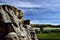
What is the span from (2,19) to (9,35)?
1522mm

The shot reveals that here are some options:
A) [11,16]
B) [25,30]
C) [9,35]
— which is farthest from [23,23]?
[9,35]

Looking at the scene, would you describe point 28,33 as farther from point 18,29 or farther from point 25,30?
point 18,29

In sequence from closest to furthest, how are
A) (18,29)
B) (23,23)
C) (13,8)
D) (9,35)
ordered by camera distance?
(9,35), (18,29), (13,8), (23,23)

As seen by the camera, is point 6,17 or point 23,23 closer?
point 6,17

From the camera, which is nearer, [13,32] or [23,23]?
[13,32]

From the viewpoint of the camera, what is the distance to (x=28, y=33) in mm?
19938

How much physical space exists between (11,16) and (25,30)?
2.06m

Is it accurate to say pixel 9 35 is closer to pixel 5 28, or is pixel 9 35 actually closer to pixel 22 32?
pixel 5 28

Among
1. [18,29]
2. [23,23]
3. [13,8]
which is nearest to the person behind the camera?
[18,29]

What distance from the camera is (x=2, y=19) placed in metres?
17.6

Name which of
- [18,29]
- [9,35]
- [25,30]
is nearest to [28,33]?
[25,30]

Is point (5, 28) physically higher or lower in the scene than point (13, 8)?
lower

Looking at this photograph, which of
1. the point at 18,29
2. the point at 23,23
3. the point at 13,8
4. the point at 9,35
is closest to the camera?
the point at 9,35

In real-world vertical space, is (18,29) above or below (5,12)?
below
